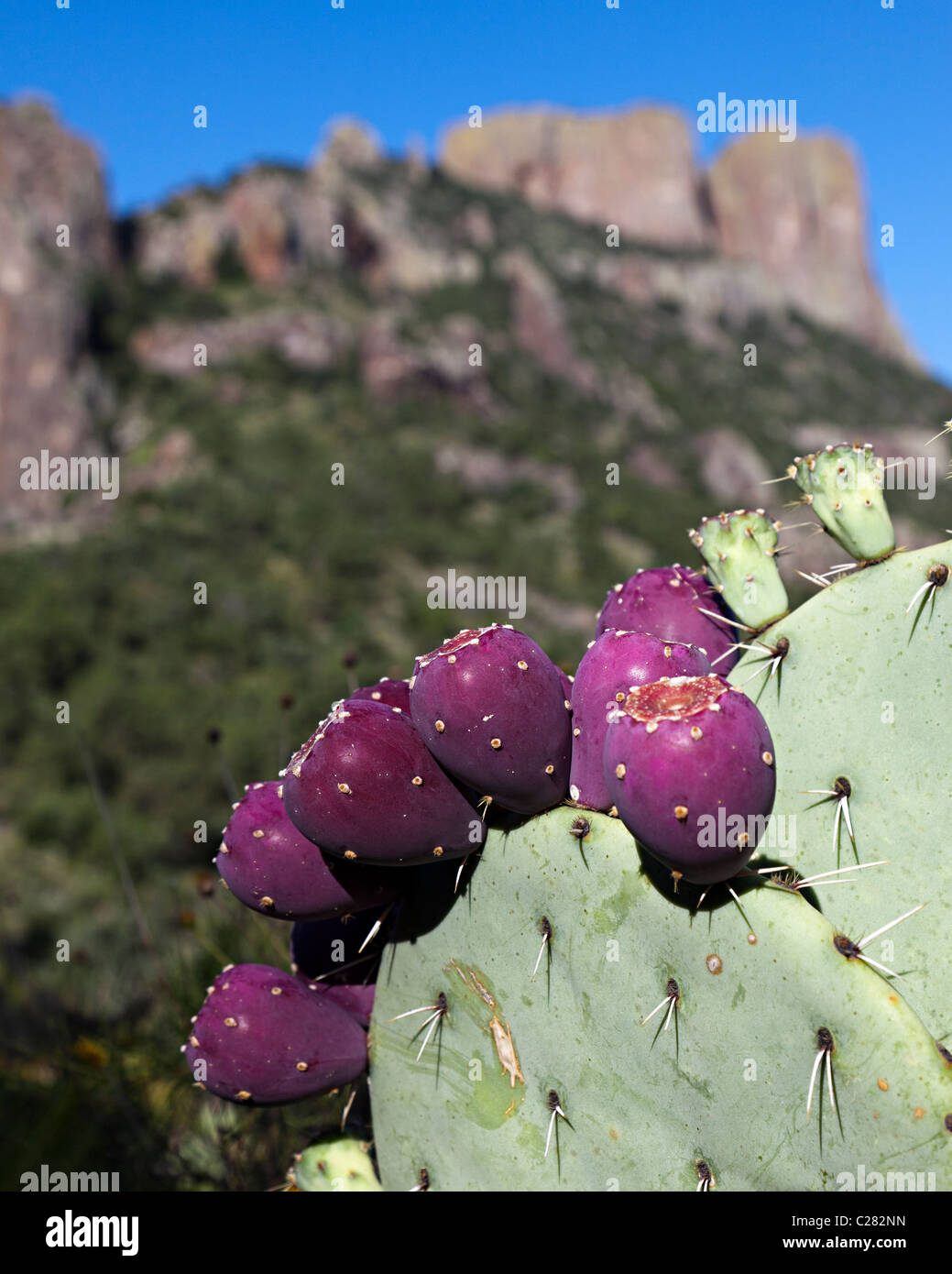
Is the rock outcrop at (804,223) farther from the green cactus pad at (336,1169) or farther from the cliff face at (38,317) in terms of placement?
the green cactus pad at (336,1169)

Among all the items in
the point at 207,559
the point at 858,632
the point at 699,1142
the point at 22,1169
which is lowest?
the point at 22,1169

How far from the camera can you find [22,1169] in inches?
86.0

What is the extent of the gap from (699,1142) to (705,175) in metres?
77.3

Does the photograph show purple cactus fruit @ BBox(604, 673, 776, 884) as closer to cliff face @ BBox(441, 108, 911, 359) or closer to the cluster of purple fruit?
the cluster of purple fruit

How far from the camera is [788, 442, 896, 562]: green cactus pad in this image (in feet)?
4.25

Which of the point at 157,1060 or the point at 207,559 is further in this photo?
the point at 207,559

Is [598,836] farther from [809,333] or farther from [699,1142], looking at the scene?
[809,333]

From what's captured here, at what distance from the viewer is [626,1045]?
1.12 m

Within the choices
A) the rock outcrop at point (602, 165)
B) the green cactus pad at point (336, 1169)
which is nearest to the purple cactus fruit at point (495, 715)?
the green cactus pad at point (336, 1169)

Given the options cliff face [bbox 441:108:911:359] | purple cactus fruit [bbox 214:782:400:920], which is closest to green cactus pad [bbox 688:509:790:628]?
purple cactus fruit [bbox 214:782:400:920]

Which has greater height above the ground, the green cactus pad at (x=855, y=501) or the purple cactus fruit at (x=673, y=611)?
the green cactus pad at (x=855, y=501)

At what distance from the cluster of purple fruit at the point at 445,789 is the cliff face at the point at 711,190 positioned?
197 ft

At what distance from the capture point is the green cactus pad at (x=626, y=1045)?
0.96 m
